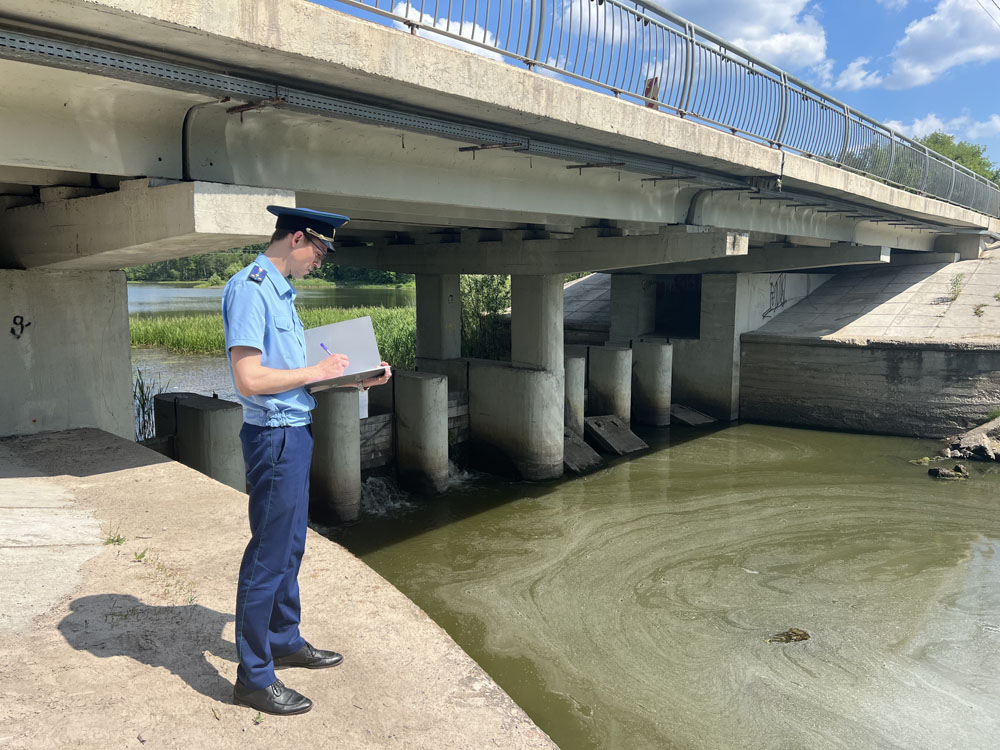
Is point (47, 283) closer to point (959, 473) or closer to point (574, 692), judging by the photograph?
point (574, 692)

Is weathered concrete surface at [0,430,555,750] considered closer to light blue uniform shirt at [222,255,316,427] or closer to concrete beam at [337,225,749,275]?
light blue uniform shirt at [222,255,316,427]

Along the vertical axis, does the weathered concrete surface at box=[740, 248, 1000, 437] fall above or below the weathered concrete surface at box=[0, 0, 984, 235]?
below

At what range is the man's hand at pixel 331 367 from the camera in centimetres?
284

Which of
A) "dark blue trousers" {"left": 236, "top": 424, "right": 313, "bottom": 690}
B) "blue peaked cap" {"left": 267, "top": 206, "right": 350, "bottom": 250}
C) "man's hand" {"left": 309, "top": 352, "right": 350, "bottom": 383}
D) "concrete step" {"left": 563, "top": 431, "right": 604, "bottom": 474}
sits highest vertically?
"blue peaked cap" {"left": 267, "top": 206, "right": 350, "bottom": 250}

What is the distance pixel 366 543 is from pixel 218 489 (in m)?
4.96

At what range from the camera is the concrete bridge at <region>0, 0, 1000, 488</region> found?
193 inches

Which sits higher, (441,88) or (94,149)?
(441,88)

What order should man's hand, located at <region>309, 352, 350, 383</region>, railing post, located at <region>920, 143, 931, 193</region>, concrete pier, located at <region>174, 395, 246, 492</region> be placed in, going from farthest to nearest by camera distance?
railing post, located at <region>920, 143, 931, 193</region>, concrete pier, located at <region>174, 395, 246, 492</region>, man's hand, located at <region>309, 352, 350, 383</region>

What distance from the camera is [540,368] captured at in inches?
529

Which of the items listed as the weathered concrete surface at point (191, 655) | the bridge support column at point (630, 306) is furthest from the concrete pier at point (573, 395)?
the weathered concrete surface at point (191, 655)

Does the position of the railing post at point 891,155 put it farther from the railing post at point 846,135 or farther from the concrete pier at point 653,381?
the concrete pier at point 653,381

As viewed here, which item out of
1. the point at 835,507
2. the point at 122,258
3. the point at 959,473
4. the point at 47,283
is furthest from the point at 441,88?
the point at 959,473

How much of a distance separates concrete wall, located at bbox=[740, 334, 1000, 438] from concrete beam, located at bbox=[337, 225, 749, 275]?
5788 mm

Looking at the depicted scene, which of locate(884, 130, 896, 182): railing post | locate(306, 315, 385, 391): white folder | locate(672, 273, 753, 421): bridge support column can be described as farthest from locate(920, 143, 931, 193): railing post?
locate(306, 315, 385, 391): white folder
